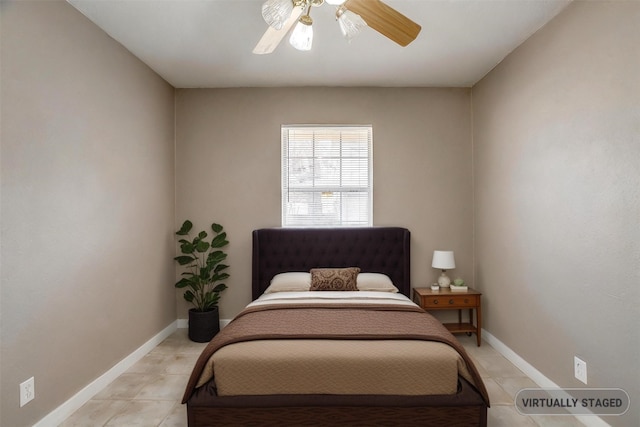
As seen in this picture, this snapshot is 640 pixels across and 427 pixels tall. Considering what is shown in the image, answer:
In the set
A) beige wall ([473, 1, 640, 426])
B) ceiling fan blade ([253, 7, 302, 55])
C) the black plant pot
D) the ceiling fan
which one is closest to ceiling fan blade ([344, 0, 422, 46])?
the ceiling fan

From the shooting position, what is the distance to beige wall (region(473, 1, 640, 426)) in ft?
6.55

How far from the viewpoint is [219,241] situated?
12.9 ft

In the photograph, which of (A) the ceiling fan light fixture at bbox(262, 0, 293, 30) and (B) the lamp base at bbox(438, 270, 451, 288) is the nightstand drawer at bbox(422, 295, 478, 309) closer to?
(B) the lamp base at bbox(438, 270, 451, 288)

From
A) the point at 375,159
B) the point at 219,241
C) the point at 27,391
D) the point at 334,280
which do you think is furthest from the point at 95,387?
the point at 375,159

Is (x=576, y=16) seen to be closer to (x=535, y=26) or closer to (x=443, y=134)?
(x=535, y=26)

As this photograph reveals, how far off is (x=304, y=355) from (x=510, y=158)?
2521mm

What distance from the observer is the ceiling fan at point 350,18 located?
1.80 metres

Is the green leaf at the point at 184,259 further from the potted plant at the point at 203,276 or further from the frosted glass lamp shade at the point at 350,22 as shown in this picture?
the frosted glass lamp shade at the point at 350,22

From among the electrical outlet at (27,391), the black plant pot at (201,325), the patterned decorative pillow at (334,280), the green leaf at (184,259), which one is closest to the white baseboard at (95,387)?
the electrical outlet at (27,391)

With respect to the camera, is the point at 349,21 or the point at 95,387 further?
the point at 95,387

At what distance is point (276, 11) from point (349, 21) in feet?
1.42

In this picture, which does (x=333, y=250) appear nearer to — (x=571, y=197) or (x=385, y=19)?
(x=571, y=197)

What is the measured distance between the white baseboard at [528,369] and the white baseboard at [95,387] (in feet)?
11.0

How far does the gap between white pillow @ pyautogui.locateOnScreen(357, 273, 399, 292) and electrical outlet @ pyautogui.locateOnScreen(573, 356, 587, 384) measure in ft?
5.02
